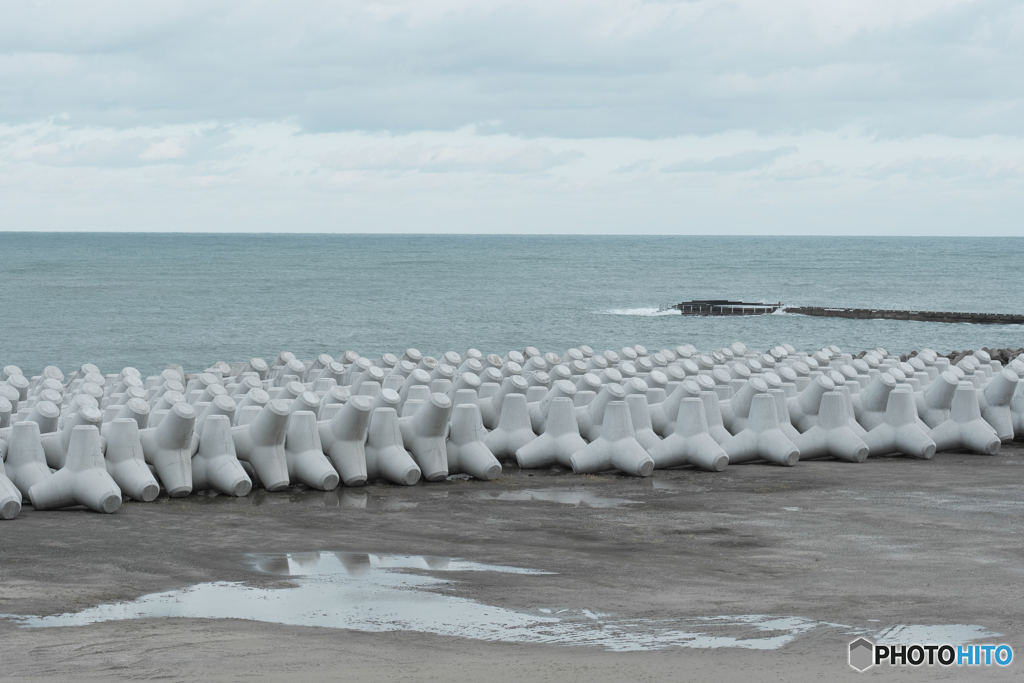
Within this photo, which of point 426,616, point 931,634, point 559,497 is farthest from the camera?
point 559,497

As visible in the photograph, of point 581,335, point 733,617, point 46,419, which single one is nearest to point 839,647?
point 733,617

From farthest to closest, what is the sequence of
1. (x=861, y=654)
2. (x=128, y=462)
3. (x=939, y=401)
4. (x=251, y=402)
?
(x=939, y=401), (x=251, y=402), (x=128, y=462), (x=861, y=654)

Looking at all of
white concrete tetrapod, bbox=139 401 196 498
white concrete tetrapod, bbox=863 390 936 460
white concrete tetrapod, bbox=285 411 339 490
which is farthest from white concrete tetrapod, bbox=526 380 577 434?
white concrete tetrapod, bbox=139 401 196 498

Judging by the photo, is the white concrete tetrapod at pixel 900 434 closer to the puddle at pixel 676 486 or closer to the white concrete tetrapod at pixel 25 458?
the puddle at pixel 676 486

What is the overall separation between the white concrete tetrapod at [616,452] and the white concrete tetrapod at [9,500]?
13.6 feet

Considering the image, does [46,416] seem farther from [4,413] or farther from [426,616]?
[426,616]

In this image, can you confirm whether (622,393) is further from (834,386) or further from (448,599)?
(448,599)

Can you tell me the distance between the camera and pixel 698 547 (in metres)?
6.61

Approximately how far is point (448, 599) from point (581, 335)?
123 feet

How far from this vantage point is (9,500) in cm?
713

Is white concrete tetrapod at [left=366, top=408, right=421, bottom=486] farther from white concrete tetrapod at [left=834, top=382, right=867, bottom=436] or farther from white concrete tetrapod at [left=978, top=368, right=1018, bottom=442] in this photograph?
white concrete tetrapod at [left=978, top=368, right=1018, bottom=442]

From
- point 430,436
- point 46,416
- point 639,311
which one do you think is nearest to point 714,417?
point 430,436

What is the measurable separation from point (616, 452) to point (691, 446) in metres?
0.68

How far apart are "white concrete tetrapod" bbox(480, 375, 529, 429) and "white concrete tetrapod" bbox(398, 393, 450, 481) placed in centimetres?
123
